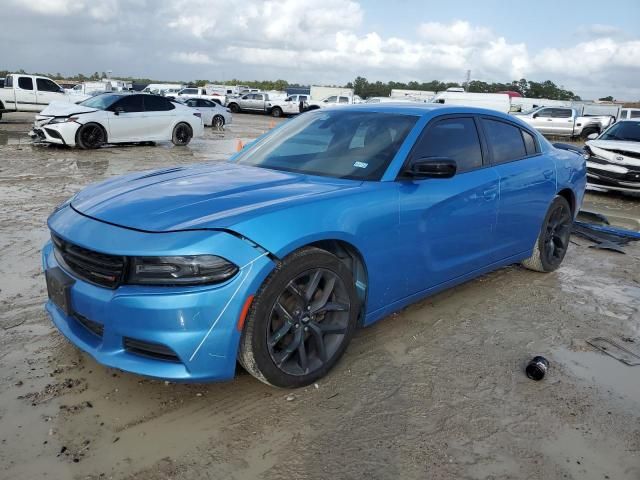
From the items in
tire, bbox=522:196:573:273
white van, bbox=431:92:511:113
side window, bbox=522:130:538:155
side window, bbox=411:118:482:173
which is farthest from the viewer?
white van, bbox=431:92:511:113

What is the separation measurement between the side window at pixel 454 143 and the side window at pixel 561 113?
23923 millimetres

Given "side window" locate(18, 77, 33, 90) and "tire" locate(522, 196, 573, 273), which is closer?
"tire" locate(522, 196, 573, 273)

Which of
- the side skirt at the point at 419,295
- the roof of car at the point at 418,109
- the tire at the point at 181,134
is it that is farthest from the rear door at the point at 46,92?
the side skirt at the point at 419,295

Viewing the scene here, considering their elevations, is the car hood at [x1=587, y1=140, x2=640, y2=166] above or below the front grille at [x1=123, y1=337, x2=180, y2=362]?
above

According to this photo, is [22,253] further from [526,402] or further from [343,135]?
[526,402]

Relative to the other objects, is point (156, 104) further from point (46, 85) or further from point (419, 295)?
point (419, 295)

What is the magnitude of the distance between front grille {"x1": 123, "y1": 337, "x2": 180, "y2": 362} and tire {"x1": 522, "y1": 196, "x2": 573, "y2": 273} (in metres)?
3.64

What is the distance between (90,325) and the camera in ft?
8.84

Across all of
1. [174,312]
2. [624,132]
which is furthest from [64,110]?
[624,132]

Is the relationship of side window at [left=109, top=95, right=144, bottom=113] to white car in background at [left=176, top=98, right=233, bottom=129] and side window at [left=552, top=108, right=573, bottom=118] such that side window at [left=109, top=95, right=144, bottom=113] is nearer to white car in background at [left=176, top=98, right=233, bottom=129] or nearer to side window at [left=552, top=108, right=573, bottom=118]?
white car in background at [left=176, top=98, right=233, bottom=129]

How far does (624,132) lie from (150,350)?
11524mm

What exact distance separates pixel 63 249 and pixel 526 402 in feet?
8.68

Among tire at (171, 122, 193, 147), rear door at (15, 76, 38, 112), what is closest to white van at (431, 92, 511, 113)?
tire at (171, 122, 193, 147)

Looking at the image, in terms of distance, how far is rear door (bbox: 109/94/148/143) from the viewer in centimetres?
1366
